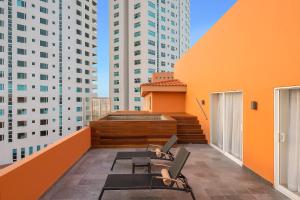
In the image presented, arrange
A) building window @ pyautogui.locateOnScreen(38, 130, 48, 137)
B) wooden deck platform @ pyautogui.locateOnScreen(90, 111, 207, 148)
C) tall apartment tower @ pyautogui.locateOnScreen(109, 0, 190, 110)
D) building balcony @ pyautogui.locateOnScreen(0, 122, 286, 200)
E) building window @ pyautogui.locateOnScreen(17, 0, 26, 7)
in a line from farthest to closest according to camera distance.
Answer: tall apartment tower @ pyautogui.locateOnScreen(109, 0, 190, 110) < building window @ pyautogui.locateOnScreen(38, 130, 48, 137) < building window @ pyautogui.locateOnScreen(17, 0, 26, 7) < wooden deck platform @ pyautogui.locateOnScreen(90, 111, 207, 148) < building balcony @ pyautogui.locateOnScreen(0, 122, 286, 200)

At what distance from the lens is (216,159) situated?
8.47m

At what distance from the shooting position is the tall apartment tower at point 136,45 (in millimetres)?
58781

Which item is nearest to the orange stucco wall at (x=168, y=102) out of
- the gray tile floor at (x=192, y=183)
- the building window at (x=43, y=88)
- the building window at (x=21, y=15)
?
the gray tile floor at (x=192, y=183)

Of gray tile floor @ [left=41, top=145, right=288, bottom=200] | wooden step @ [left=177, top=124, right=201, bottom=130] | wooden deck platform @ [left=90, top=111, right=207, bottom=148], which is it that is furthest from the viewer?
wooden step @ [left=177, top=124, right=201, bottom=130]

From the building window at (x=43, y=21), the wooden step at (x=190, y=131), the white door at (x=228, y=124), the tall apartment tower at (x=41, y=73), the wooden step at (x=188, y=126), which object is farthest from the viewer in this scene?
the building window at (x=43, y=21)

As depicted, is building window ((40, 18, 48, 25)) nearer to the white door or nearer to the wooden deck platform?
the wooden deck platform

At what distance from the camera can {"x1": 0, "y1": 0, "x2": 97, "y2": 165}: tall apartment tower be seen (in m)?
43.4

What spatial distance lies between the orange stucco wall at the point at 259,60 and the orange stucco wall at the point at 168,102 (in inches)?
309

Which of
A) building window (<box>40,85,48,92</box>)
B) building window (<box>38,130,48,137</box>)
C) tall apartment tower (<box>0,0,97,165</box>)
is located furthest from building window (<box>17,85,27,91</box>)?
building window (<box>38,130,48,137</box>)

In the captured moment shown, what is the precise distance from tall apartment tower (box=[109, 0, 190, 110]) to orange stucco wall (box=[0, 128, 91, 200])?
5009 cm

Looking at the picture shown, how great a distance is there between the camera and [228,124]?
909cm

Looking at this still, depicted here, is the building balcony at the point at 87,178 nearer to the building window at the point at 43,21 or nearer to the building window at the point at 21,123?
the building window at the point at 21,123

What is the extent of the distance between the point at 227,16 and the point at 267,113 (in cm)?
470

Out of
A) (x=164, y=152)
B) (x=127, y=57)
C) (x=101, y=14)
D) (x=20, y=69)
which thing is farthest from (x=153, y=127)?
(x=101, y=14)
